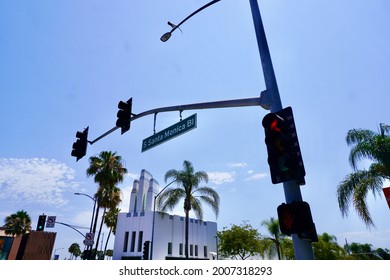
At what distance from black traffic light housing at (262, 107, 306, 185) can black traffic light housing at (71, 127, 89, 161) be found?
731 centimetres

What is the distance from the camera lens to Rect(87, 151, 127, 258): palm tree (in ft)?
102

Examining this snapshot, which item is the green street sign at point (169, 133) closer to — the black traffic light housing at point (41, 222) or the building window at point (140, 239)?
the black traffic light housing at point (41, 222)

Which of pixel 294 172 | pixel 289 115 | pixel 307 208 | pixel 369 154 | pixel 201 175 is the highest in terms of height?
pixel 201 175

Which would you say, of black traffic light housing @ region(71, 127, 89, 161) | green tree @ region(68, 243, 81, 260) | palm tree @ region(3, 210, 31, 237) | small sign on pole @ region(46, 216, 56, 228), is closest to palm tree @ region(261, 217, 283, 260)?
small sign on pole @ region(46, 216, 56, 228)

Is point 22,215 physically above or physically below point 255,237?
above

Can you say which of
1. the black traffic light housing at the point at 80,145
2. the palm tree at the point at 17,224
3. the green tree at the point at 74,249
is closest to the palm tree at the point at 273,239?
the black traffic light housing at the point at 80,145

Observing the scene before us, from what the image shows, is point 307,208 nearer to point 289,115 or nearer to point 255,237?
point 289,115

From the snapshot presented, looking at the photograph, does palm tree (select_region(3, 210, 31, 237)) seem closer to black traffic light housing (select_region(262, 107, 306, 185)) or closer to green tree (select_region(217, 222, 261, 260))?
green tree (select_region(217, 222, 261, 260))

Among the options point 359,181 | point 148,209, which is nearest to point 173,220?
point 148,209

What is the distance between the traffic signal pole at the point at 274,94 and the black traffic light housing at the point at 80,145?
6.93 metres

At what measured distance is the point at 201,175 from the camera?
3189 centimetres

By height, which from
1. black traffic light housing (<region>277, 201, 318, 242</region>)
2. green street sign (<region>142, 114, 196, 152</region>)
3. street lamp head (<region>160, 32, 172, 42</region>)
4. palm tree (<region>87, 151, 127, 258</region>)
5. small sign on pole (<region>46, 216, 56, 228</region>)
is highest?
palm tree (<region>87, 151, 127, 258</region>)

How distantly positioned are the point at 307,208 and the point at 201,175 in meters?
28.6

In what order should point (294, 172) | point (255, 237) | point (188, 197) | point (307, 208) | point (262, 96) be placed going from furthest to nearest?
1. point (255, 237)
2. point (188, 197)
3. point (262, 96)
4. point (294, 172)
5. point (307, 208)
